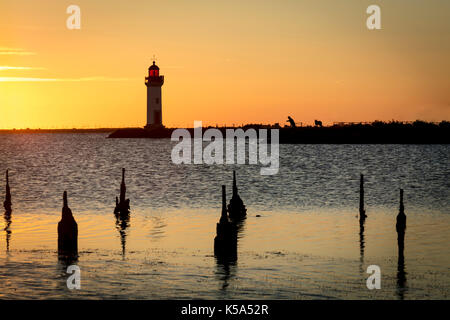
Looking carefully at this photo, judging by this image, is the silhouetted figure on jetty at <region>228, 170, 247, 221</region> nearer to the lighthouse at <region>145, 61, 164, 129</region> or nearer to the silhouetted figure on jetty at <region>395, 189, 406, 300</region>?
the silhouetted figure on jetty at <region>395, 189, 406, 300</region>

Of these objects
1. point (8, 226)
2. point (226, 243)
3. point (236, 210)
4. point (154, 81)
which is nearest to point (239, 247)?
point (226, 243)

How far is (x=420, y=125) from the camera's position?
19388 cm

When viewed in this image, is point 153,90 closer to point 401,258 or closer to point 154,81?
Result: point 154,81

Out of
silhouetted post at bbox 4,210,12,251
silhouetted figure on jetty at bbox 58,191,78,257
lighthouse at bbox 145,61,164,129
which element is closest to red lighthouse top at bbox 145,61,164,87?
lighthouse at bbox 145,61,164,129

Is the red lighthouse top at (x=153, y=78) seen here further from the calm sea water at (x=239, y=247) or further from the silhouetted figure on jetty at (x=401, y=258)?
the silhouetted figure on jetty at (x=401, y=258)

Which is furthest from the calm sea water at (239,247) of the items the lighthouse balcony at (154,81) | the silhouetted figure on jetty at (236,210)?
the lighthouse balcony at (154,81)

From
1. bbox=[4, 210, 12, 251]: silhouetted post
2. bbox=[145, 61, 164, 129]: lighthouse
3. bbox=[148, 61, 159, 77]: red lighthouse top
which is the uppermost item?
bbox=[148, 61, 159, 77]: red lighthouse top

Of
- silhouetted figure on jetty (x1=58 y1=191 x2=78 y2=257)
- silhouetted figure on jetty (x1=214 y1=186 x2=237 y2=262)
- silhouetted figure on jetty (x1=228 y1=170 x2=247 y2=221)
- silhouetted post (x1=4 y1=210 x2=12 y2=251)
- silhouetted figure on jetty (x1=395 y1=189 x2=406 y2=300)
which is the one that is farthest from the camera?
silhouetted figure on jetty (x1=228 y1=170 x2=247 y2=221)

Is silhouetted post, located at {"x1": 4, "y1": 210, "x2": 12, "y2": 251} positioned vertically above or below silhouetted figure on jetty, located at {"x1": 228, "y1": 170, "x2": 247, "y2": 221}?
below

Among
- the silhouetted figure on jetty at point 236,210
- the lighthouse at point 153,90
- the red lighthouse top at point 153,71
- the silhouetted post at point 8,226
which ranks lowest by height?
the silhouetted post at point 8,226

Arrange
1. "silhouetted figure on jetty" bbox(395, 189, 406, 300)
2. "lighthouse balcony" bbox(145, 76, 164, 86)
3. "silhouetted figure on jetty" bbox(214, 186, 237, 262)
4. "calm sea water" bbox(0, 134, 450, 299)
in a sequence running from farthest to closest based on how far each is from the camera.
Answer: "lighthouse balcony" bbox(145, 76, 164, 86) → "silhouetted figure on jetty" bbox(214, 186, 237, 262) → "silhouetted figure on jetty" bbox(395, 189, 406, 300) → "calm sea water" bbox(0, 134, 450, 299)

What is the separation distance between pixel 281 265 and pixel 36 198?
3475 cm

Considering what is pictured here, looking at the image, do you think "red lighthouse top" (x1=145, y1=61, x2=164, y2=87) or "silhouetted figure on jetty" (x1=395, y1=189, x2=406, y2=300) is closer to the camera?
"silhouetted figure on jetty" (x1=395, y1=189, x2=406, y2=300)
